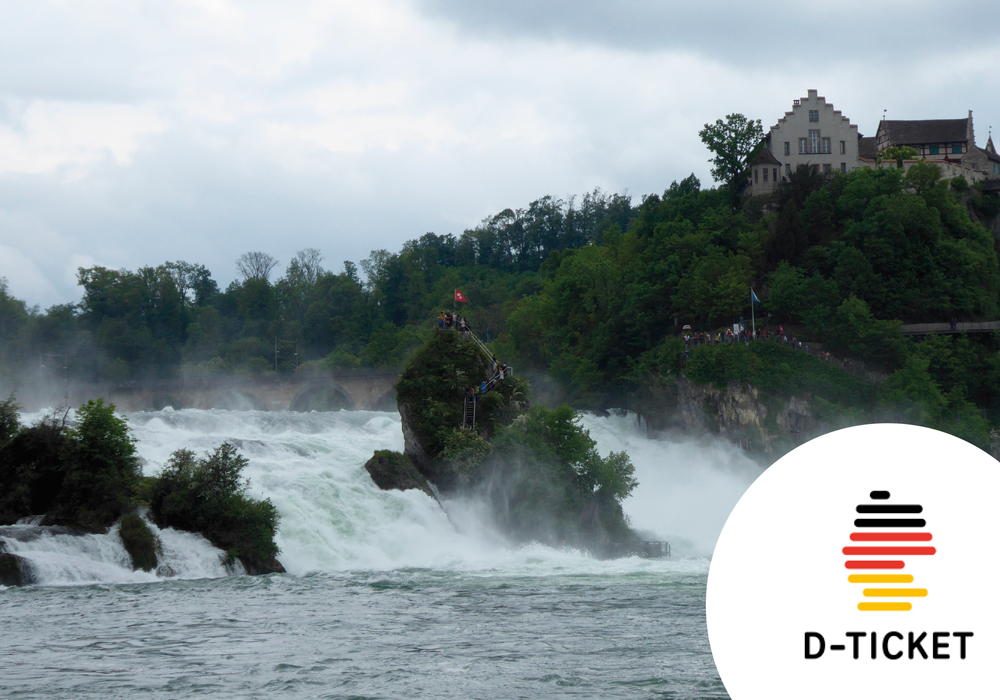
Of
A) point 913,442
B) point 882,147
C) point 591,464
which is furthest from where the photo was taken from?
point 882,147

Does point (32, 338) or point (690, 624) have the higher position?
point (32, 338)

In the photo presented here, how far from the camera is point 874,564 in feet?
19.5

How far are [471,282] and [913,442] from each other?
440ft

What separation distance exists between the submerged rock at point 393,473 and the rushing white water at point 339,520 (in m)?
0.47

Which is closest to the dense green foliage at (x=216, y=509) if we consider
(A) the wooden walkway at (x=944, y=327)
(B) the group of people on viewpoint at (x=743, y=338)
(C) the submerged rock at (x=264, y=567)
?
(C) the submerged rock at (x=264, y=567)

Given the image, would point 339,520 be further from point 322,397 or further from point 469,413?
point 322,397

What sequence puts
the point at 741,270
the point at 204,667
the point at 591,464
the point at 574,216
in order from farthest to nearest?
the point at 574,216, the point at 741,270, the point at 591,464, the point at 204,667

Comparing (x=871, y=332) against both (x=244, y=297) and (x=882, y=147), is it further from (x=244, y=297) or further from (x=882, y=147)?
(x=244, y=297)

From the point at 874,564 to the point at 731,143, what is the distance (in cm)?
8803

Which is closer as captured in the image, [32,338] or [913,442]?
[913,442]

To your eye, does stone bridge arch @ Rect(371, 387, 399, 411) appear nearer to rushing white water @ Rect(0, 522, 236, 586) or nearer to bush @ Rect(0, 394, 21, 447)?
bush @ Rect(0, 394, 21, 447)

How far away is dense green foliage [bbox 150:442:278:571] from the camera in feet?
107

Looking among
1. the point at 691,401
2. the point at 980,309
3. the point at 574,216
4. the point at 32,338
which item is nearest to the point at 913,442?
the point at 691,401

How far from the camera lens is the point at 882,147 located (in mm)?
100500
